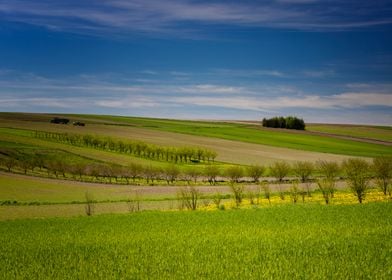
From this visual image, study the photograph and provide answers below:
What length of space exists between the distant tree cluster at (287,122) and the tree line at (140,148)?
71.7 m

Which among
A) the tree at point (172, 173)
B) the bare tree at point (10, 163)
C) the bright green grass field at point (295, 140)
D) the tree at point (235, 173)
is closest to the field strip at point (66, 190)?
the bare tree at point (10, 163)

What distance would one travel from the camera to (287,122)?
611 feet

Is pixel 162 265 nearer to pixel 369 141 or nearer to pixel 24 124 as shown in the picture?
pixel 369 141

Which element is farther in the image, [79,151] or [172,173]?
[79,151]

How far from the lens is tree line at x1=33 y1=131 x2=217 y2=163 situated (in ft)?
390

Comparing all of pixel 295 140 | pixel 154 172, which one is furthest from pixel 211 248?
pixel 295 140

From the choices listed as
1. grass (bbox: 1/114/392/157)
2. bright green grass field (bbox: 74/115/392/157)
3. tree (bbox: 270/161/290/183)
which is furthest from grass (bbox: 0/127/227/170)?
bright green grass field (bbox: 74/115/392/157)

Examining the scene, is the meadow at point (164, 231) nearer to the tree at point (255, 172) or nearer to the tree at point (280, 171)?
the tree at point (280, 171)

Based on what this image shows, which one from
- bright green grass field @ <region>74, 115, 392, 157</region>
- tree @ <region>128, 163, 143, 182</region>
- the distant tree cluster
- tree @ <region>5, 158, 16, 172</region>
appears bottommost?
tree @ <region>128, 163, 143, 182</region>

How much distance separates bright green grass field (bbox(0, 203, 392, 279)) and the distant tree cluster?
5959 inches

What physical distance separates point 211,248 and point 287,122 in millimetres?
168720

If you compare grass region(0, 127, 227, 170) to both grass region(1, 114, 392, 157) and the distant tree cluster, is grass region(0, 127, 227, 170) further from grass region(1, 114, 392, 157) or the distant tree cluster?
the distant tree cluster

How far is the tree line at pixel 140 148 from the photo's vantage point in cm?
11894

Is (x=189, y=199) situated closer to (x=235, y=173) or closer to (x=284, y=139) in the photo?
(x=235, y=173)
